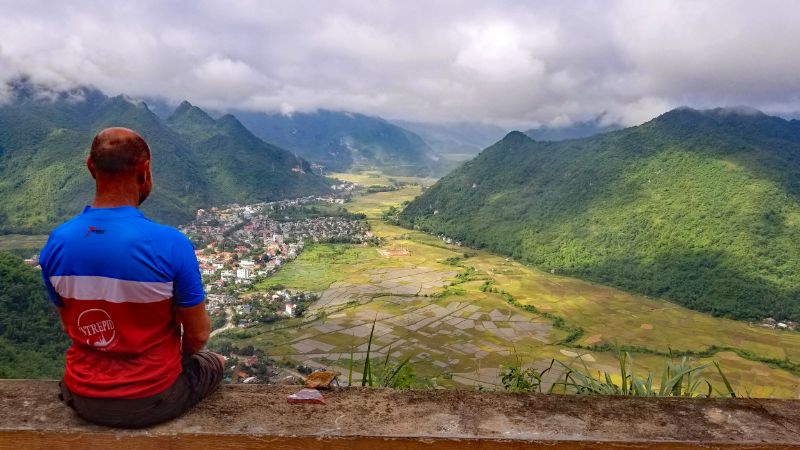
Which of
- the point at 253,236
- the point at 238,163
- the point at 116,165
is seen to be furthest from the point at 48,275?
the point at 238,163

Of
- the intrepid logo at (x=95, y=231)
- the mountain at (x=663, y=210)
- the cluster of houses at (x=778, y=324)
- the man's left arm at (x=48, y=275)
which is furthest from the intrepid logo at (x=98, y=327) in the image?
the mountain at (x=663, y=210)

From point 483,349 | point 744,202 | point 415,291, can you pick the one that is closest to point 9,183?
point 415,291

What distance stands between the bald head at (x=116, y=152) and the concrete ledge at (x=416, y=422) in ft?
3.41

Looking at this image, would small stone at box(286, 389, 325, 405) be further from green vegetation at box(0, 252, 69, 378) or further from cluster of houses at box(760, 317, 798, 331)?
cluster of houses at box(760, 317, 798, 331)

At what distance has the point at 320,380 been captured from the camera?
234 centimetres

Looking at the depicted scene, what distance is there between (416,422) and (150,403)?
3.55 ft

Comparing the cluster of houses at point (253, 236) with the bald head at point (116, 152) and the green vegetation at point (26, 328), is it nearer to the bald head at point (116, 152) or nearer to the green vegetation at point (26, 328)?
the green vegetation at point (26, 328)

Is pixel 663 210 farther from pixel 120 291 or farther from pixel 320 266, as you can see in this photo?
pixel 120 291

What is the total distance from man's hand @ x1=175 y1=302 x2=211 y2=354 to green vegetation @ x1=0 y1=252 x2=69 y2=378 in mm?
14558

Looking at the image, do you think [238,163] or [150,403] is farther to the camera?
[238,163]

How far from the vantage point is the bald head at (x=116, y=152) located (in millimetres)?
1910

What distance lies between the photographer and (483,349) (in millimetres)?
28797

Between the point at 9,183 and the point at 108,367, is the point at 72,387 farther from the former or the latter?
the point at 9,183

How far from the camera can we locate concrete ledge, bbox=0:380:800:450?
1812 mm
